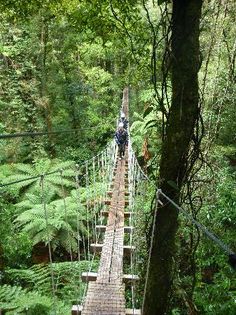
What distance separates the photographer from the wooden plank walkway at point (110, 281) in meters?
2.26

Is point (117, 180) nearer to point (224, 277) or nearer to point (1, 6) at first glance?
point (224, 277)

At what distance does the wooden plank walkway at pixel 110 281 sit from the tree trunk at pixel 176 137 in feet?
1.45

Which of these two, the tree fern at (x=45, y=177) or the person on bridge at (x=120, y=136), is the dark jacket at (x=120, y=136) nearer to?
the person on bridge at (x=120, y=136)

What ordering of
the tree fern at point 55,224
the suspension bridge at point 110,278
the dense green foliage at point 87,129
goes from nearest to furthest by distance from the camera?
the suspension bridge at point 110,278 → the dense green foliage at point 87,129 → the tree fern at point 55,224

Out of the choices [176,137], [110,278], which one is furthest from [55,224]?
[176,137]

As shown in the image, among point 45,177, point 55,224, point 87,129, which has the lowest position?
point 55,224

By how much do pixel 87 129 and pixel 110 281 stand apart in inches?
140

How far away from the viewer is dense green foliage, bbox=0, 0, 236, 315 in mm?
2410

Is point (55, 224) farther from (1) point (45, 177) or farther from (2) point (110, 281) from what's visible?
(2) point (110, 281)

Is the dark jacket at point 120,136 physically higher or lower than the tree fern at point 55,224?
higher

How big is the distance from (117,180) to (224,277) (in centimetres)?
243

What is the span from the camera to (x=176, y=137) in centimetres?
171

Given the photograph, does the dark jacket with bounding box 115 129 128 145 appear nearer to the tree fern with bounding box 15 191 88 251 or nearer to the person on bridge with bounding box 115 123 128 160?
the person on bridge with bounding box 115 123 128 160

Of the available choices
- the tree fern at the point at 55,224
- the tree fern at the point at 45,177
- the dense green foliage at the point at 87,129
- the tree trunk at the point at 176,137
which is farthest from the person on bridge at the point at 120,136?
the tree trunk at the point at 176,137
